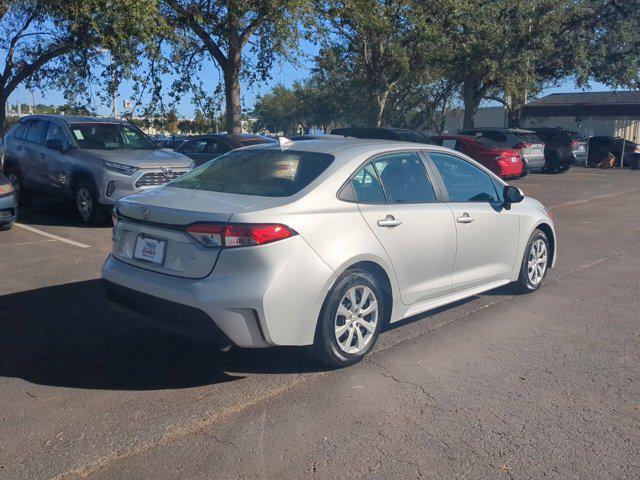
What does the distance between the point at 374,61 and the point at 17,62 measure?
36.2 feet

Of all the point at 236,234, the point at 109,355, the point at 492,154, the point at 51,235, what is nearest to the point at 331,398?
the point at 236,234

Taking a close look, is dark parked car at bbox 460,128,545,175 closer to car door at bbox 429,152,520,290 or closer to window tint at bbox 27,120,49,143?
window tint at bbox 27,120,49,143

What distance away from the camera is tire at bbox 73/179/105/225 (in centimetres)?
1037

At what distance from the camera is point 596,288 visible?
7406mm

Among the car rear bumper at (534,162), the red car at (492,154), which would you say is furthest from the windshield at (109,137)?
the car rear bumper at (534,162)

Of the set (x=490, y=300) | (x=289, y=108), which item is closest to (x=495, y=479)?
(x=490, y=300)

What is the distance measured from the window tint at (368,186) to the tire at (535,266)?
2289 millimetres

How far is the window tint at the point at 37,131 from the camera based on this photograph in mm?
11820

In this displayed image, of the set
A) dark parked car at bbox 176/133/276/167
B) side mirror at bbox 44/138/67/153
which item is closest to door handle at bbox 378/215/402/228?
side mirror at bbox 44/138/67/153

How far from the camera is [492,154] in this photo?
746 inches

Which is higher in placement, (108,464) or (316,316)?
(316,316)

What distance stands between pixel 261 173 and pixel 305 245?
884 mm

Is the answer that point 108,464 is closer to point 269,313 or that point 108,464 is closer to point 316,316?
point 269,313

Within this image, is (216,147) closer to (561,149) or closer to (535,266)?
(535,266)
